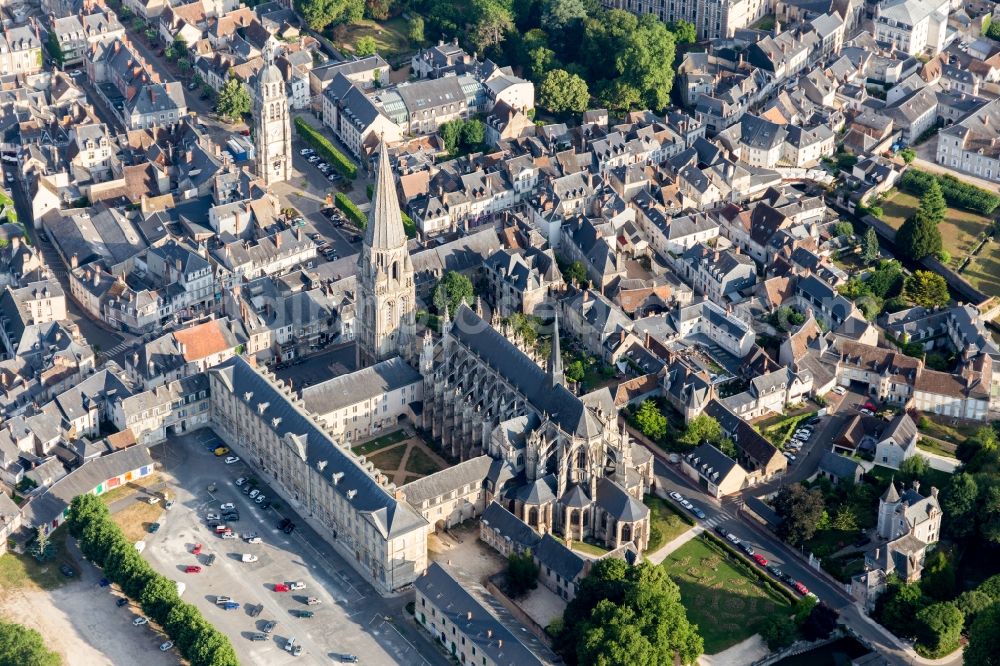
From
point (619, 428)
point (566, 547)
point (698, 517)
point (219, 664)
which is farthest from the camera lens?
point (619, 428)

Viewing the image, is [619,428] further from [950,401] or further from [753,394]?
[950,401]

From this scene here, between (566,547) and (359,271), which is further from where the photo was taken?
(359,271)

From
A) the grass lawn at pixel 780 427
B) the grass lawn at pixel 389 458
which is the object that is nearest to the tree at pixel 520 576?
the grass lawn at pixel 389 458

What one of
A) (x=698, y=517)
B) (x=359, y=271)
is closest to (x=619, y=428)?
(x=698, y=517)

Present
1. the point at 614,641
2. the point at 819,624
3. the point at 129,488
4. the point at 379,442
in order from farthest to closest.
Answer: the point at 379,442 → the point at 129,488 → the point at 819,624 → the point at 614,641

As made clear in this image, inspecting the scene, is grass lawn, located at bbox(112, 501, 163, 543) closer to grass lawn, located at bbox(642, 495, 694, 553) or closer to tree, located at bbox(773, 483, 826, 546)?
grass lawn, located at bbox(642, 495, 694, 553)

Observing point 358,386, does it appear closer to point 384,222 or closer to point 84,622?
point 384,222

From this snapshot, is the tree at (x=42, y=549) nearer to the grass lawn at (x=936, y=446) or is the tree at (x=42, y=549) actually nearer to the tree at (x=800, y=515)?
Result: the tree at (x=800, y=515)

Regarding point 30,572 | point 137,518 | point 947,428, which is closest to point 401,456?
point 137,518
